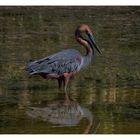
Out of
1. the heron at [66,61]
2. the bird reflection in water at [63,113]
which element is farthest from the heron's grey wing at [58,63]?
the bird reflection in water at [63,113]

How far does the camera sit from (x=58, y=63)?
6.46 m

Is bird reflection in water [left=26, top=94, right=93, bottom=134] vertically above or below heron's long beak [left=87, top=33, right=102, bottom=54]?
below

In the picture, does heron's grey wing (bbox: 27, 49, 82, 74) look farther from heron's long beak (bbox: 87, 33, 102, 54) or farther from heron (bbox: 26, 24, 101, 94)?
heron's long beak (bbox: 87, 33, 102, 54)

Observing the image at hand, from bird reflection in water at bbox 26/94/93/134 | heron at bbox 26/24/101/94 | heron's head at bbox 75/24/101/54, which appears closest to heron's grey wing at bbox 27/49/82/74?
heron at bbox 26/24/101/94

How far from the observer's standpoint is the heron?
642 cm

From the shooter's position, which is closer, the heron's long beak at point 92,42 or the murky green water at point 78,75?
the murky green water at point 78,75

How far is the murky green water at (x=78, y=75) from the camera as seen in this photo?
6.34 meters

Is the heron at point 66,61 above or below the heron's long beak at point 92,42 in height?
below

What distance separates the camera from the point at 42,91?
6.42 meters

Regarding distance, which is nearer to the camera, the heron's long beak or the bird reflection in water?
the bird reflection in water

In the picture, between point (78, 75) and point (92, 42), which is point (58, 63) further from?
point (92, 42)

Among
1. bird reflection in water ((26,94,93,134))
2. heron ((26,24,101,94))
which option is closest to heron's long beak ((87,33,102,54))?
heron ((26,24,101,94))

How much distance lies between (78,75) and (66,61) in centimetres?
13

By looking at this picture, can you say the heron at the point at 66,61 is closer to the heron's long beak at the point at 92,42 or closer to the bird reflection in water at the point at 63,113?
the heron's long beak at the point at 92,42
